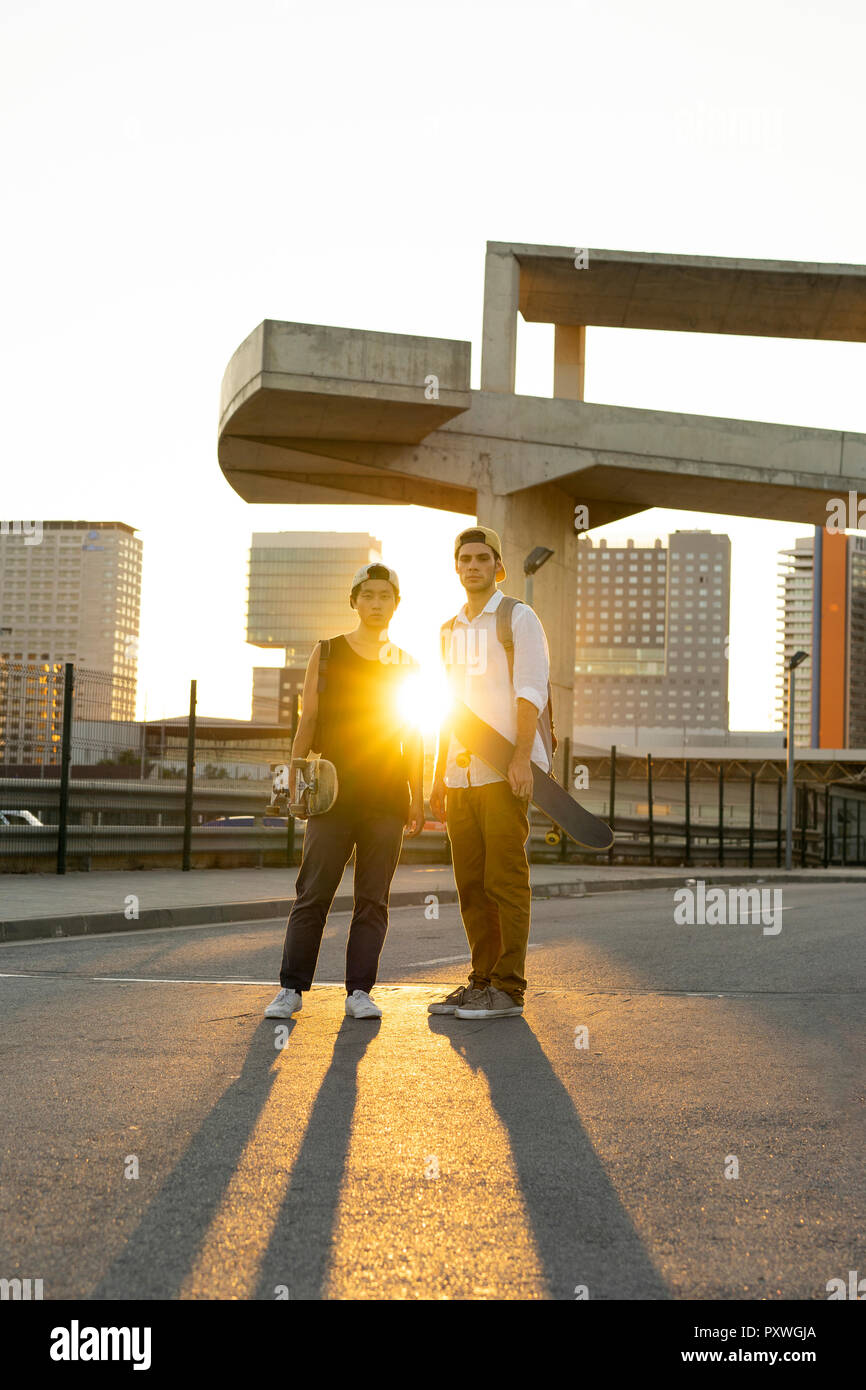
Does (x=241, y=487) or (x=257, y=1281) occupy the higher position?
(x=241, y=487)

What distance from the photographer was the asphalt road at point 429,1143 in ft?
8.52

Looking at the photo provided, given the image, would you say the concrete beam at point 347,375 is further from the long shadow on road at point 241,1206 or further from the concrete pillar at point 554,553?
the long shadow on road at point 241,1206

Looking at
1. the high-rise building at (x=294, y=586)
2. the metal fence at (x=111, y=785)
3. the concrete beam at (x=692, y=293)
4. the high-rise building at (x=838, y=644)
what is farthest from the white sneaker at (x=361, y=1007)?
the high-rise building at (x=294, y=586)

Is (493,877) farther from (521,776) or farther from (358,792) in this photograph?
(358,792)

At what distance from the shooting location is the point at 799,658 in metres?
35.7

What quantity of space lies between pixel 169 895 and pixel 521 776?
24.9 feet

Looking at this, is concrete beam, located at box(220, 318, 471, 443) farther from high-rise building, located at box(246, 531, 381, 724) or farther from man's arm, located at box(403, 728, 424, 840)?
high-rise building, located at box(246, 531, 381, 724)

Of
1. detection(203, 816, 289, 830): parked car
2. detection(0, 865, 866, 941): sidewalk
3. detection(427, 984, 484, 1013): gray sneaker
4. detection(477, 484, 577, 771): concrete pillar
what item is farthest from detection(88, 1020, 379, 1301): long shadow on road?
detection(477, 484, 577, 771): concrete pillar

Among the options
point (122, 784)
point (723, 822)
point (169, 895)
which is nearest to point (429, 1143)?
point (169, 895)

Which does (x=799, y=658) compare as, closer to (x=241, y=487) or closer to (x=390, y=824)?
(x=241, y=487)

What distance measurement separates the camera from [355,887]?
18.8ft
